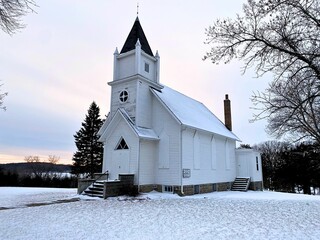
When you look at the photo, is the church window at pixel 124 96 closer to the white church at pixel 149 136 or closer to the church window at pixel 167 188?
the white church at pixel 149 136

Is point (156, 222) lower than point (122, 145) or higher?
lower

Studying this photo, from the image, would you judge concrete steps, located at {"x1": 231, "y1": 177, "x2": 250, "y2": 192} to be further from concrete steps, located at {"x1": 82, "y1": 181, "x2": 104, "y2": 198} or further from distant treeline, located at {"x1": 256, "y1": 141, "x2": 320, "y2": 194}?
distant treeline, located at {"x1": 256, "y1": 141, "x2": 320, "y2": 194}

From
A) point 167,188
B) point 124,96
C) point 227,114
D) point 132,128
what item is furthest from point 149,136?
point 227,114

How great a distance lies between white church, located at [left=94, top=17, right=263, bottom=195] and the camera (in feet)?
57.2

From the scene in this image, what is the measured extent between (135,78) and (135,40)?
134 inches

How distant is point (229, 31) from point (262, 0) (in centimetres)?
161

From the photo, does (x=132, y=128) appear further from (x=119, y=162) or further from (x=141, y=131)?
(x=119, y=162)

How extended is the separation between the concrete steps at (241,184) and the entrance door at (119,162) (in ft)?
36.7

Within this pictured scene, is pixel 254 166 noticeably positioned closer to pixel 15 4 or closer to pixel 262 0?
pixel 262 0

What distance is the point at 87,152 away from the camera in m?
38.7

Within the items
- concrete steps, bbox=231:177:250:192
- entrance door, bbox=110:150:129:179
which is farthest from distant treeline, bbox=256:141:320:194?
entrance door, bbox=110:150:129:179

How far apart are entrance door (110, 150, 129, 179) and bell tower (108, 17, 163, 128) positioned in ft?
7.39

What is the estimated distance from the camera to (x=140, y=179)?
55.8 ft

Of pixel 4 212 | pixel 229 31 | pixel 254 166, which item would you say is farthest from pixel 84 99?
pixel 229 31
